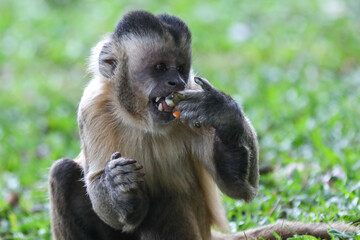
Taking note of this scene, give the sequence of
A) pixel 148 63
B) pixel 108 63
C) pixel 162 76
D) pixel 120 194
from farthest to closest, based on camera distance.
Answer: pixel 108 63 < pixel 148 63 < pixel 162 76 < pixel 120 194

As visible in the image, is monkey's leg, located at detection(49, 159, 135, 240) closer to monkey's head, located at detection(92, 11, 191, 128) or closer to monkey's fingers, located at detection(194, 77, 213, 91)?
monkey's head, located at detection(92, 11, 191, 128)

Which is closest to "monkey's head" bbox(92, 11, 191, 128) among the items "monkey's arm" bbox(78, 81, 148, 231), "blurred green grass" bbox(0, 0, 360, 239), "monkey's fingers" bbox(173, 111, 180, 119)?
"monkey's fingers" bbox(173, 111, 180, 119)

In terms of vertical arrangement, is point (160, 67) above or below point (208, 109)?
above

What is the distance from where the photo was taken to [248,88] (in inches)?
445

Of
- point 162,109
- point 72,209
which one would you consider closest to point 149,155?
point 162,109

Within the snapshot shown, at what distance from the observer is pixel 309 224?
5.89 meters

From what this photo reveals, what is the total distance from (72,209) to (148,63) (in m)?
1.53

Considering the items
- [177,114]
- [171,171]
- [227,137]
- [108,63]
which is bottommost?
[171,171]

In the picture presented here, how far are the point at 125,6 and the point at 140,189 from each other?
10832 mm

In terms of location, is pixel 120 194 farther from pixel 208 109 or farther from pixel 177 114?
pixel 208 109

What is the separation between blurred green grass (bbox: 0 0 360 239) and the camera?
24.6 feet

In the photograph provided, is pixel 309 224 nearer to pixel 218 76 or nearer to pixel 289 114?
pixel 289 114

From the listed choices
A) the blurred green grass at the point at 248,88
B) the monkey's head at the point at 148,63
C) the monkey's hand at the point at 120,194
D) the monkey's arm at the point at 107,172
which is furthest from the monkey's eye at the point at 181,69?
the blurred green grass at the point at 248,88

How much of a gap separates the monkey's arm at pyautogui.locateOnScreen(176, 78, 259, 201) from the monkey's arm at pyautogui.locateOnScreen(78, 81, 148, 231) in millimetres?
658
